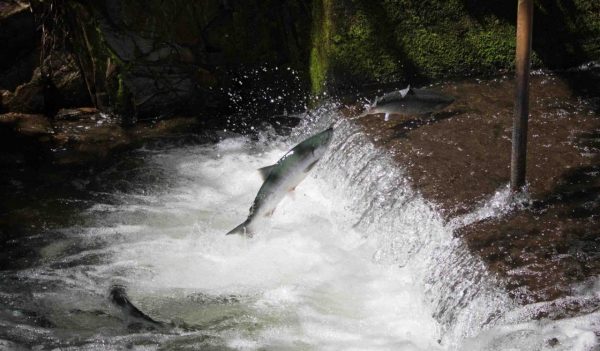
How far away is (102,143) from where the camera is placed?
6.92m

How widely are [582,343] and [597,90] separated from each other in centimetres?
350

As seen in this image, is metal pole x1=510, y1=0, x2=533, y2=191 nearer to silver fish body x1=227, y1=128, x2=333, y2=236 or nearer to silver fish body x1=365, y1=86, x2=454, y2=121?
silver fish body x1=227, y1=128, x2=333, y2=236

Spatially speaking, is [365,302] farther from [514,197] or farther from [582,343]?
[582,343]

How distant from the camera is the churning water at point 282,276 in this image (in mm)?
3607

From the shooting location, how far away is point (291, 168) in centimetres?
409

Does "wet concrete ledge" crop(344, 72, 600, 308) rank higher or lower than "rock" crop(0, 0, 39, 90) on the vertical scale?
lower

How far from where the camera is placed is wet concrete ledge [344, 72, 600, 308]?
138 inches

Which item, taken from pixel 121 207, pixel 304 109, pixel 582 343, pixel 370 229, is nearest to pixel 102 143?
pixel 121 207

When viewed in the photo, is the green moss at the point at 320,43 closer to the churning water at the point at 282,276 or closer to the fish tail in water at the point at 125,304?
the churning water at the point at 282,276

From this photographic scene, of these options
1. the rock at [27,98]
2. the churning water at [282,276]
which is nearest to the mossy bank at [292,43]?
the rock at [27,98]

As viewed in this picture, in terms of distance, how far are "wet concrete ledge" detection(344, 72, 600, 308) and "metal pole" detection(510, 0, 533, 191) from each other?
407mm

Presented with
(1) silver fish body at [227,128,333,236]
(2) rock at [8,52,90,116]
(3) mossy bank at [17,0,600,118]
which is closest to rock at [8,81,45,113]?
(2) rock at [8,52,90,116]

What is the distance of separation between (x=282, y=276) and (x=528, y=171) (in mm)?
1811

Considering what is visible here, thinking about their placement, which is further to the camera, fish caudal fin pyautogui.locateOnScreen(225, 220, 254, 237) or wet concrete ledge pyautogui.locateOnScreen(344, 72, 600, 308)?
fish caudal fin pyautogui.locateOnScreen(225, 220, 254, 237)
